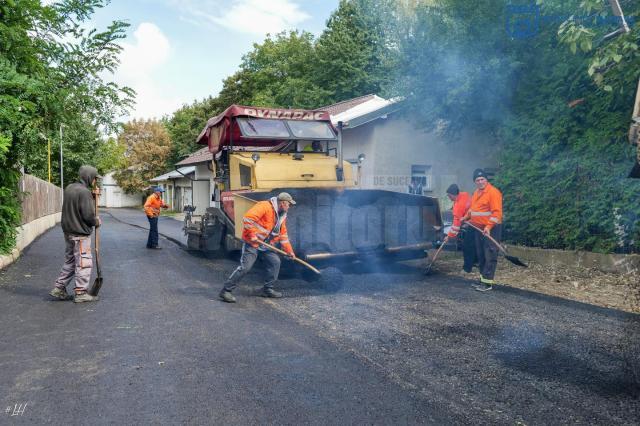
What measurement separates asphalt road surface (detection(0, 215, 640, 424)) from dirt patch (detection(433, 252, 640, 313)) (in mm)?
554

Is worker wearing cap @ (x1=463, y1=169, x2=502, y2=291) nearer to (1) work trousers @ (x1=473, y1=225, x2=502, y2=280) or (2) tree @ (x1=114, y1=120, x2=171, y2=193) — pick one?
(1) work trousers @ (x1=473, y1=225, x2=502, y2=280)

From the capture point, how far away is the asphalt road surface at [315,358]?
137 inches

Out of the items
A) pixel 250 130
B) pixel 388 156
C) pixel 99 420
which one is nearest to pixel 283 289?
pixel 250 130

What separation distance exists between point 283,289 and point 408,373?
3678mm

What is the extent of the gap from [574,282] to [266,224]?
5.01 metres

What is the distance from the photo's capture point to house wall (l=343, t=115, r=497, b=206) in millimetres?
15812

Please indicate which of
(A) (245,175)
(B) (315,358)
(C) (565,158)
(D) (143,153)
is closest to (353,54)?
(C) (565,158)

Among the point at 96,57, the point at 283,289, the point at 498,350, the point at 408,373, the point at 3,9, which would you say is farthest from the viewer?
the point at 96,57

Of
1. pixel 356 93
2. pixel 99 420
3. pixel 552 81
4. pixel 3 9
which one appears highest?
pixel 356 93

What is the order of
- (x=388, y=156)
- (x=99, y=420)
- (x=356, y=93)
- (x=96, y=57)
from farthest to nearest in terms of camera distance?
(x=356, y=93) → (x=388, y=156) → (x=96, y=57) → (x=99, y=420)

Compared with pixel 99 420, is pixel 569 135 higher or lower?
higher

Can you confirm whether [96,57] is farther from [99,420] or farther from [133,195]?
[133,195]

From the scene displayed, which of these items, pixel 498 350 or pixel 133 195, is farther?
pixel 133 195

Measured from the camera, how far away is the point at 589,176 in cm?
871
